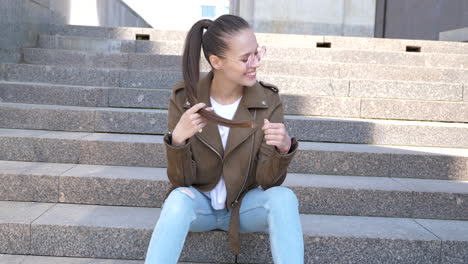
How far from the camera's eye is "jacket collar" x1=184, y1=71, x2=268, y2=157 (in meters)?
2.19

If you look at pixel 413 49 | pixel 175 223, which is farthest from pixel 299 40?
pixel 175 223

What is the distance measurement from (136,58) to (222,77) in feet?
9.59

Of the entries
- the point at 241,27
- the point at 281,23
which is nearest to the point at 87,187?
the point at 241,27

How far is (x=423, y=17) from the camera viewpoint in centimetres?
935

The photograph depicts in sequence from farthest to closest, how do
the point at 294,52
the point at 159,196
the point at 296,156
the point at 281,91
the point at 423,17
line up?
1. the point at 423,17
2. the point at 294,52
3. the point at 281,91
4. the point at 296,156
5. the point at 159,196

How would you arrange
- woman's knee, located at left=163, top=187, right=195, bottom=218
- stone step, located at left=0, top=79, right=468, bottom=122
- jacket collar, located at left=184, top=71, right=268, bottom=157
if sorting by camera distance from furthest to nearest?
stone step, located at left=0, top=79, right=468, bottom=122 < jacket collar, located at left=184, top=71, right=268, bottom=157 < woman's knee, located at left=163, top=187, right=195, bottom=218

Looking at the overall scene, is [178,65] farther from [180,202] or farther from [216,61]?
[180,202]

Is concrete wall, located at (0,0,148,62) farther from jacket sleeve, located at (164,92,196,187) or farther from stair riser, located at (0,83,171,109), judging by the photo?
jacket sleeve, located at (164,92,196,187)

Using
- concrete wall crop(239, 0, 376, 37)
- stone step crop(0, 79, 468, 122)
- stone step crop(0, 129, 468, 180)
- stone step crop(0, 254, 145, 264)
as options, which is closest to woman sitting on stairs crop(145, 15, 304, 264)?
stone step crop(0, 254, 145, 264)

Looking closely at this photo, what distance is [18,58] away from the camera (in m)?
4.86

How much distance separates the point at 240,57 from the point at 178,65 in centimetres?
291

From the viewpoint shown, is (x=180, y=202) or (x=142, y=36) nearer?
(x=180, y=202)

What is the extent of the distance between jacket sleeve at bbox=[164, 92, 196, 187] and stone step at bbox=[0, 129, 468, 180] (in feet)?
3.81

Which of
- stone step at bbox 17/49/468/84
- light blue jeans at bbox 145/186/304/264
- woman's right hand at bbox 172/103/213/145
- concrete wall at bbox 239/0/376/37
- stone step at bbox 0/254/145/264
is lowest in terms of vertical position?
stone step at bbox 0/254/145/264
